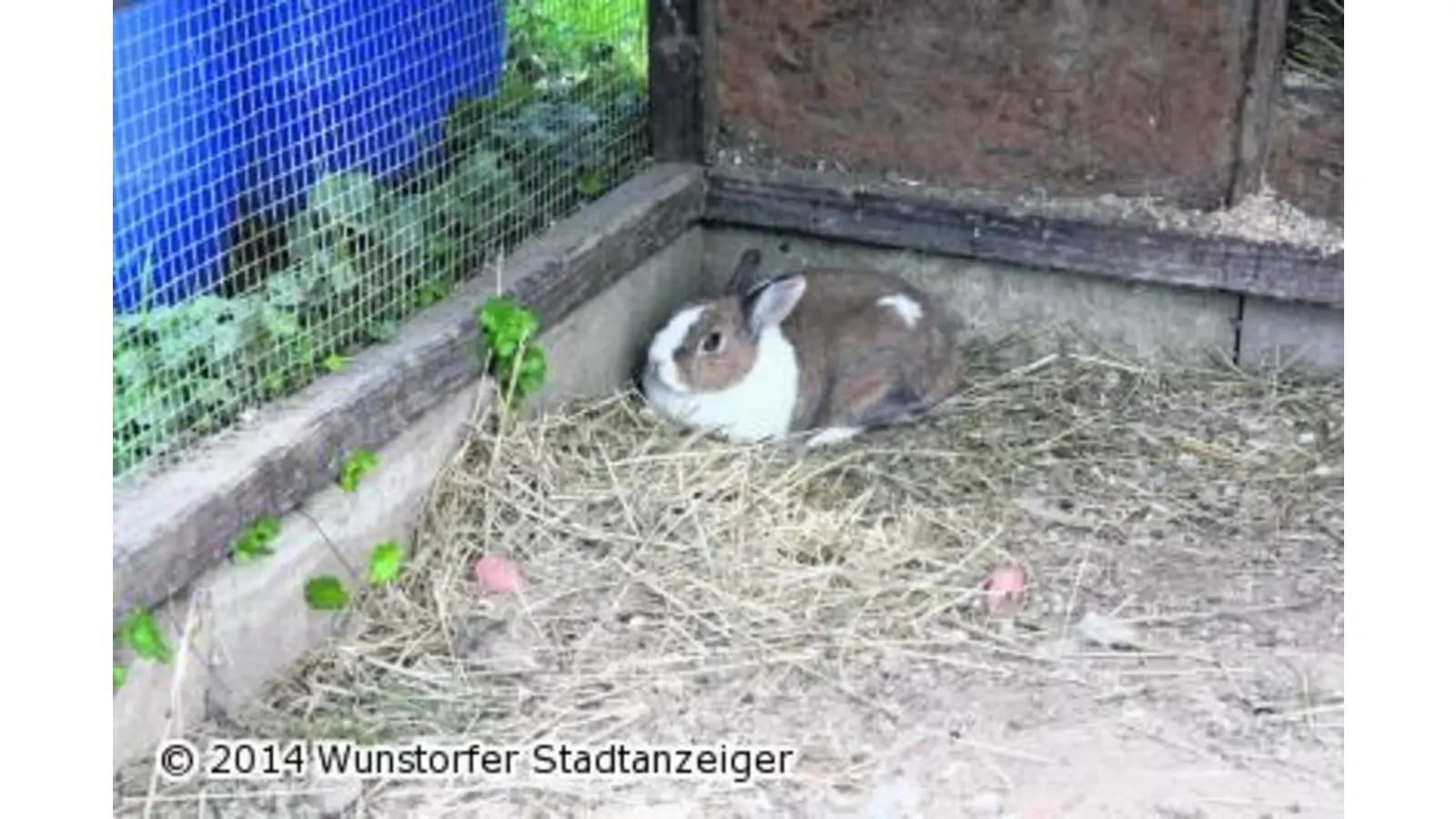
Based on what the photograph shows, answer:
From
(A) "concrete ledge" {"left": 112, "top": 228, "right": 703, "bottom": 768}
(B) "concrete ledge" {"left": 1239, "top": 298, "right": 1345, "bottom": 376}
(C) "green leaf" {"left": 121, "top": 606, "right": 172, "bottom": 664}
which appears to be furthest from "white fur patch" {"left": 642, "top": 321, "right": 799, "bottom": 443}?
(C) "green leaf" {"left": 121, "top": 606, "right": 172, "bottom": 664}

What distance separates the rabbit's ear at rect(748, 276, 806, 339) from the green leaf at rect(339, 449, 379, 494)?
1.11 meters

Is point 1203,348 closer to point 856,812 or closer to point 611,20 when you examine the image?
point 611,20

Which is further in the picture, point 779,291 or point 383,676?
point 779,291

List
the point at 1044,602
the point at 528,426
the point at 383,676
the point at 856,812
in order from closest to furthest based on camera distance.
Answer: the point at 856,812
the point at 383,676
the point at 1044,602
the point at 528,426

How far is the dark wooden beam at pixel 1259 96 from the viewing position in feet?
16.8

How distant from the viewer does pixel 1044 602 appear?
447 cm

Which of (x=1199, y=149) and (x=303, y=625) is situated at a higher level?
(x=1199, y=149)

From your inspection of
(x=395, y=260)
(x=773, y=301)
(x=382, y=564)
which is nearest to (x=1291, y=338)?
(x=773, y=301)

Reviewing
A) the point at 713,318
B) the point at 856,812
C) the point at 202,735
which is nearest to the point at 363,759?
the point at 202,735

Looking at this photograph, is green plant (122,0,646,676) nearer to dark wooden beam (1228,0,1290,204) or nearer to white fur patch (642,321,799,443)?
white fur patch (642,321,799,443)

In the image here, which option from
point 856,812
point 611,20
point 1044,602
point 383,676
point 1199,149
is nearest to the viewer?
point 856,812

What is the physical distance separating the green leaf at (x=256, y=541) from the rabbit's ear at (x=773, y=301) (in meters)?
1.42

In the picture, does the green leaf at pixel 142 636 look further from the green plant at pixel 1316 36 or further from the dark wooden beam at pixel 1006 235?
the green plant at pixel 1316 36

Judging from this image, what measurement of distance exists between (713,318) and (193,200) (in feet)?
4.24
